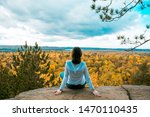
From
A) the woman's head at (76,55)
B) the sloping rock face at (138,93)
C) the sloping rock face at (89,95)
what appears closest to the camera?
the woman's head at (76,55)

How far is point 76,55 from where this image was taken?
6.58 metres

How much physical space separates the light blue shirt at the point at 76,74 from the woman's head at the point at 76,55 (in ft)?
0.35

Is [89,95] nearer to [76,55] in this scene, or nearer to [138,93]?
[76,55]

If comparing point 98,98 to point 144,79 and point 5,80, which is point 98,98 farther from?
point 144,79

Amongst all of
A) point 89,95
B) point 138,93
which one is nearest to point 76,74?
point 89,95

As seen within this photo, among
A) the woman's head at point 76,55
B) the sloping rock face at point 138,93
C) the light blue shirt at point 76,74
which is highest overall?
the woman's head at point 76,55

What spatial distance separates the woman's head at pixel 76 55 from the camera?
21.4 ft

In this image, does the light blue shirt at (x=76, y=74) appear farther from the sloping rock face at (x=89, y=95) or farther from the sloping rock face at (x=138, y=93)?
the sloping rock face at (x=138, y=93)

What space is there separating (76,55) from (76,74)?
1.76 feet

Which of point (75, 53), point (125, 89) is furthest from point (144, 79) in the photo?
point (75, 53)

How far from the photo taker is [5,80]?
15.4 m

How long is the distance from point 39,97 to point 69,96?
0.64m

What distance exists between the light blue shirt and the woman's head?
0.35 feet

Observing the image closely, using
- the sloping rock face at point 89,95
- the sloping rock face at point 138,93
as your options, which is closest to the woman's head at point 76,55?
the sloping rock face at point 89,95
